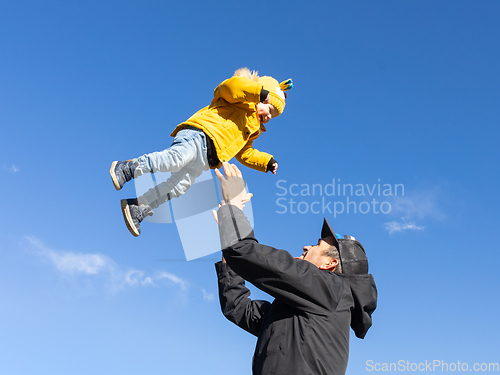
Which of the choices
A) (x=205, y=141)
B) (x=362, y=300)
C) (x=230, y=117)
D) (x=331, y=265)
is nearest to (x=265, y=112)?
(x=230, y=117)

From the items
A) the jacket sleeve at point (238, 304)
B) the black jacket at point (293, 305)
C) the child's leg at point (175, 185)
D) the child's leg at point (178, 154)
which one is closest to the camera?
the black jacket at point (293, 305)

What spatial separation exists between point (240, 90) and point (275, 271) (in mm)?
2543

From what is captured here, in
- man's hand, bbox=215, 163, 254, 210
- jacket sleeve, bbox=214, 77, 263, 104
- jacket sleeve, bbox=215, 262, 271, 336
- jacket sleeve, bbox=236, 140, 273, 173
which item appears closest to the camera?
man's hand, bbox=215, 163, 254, 210

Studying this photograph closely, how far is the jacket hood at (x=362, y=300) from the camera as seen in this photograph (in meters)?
3.57

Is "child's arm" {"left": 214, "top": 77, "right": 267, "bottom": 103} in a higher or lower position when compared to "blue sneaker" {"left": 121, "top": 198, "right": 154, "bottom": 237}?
higher

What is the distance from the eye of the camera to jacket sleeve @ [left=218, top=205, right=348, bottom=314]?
10.5ft

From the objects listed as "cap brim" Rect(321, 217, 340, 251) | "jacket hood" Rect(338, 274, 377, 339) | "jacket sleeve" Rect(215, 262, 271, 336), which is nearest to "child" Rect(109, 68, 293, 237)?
"jacket sleeve" Rect(215, 262, 271, 336)

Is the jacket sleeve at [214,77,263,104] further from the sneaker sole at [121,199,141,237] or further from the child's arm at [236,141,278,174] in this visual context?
the sneaker sole at [121,199,141,237]

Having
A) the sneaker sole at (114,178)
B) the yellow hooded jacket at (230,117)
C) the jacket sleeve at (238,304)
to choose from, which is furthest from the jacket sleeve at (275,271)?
the yellow hooded jacket at (230,117)

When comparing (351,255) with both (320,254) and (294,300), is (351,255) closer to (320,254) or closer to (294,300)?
(320,254)

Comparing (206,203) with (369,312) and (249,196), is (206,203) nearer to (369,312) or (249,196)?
(249,196)

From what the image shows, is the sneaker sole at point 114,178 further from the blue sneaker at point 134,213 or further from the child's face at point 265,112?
the child's face at point 265,112

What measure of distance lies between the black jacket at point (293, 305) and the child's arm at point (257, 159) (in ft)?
8.40

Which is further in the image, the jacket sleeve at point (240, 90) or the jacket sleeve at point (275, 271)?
the jacket sleeve at point (240, 90)
